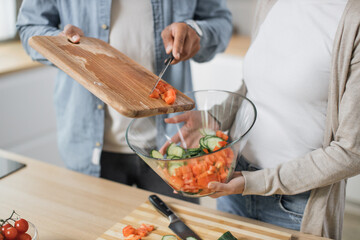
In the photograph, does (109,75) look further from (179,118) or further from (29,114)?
(29,114)

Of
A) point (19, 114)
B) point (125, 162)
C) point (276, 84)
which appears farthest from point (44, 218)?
point (19, 114)

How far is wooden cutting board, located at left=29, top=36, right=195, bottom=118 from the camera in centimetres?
91

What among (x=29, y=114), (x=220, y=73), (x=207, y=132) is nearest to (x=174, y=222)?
(x=207, y=132)

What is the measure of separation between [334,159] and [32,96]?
1991 mm

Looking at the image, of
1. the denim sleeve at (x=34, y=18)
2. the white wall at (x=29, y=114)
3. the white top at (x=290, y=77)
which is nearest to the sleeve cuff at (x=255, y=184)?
the white top at (x=290, y=77)

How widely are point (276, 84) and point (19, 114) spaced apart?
1807 mm

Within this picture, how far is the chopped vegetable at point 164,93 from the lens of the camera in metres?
0.97

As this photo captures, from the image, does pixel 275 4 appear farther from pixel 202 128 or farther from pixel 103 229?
pixel 103 229

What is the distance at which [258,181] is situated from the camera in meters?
1.00

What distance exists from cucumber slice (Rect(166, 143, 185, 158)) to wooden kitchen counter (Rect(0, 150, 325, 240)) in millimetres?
178

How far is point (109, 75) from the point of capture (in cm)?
100

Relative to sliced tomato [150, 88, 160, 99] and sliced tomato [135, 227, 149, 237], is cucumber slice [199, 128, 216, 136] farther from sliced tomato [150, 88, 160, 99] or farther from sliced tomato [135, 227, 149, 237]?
sliced tomato [135, 227, 149, 237]

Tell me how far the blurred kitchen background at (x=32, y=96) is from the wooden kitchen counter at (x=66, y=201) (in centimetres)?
Result: 112

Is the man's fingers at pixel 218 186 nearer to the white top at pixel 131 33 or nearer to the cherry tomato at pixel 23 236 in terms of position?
the cherry tomato at pixel 23 236
